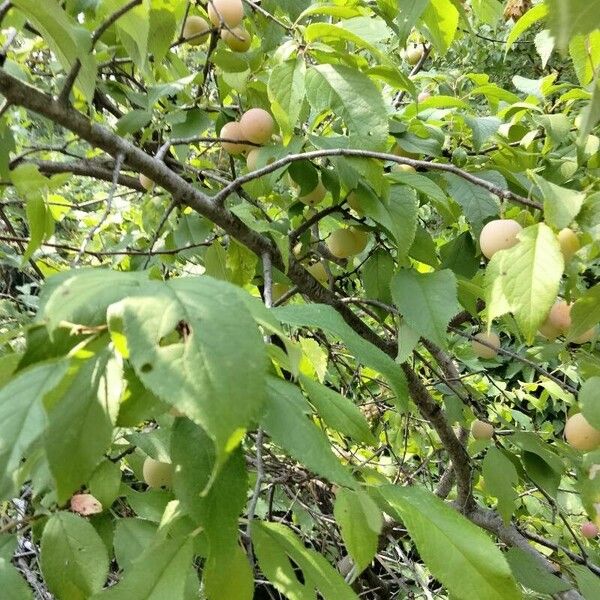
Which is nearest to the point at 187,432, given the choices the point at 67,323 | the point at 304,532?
the point at 67,323

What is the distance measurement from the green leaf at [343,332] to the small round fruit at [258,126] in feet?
1.59

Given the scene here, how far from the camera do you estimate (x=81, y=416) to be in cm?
34

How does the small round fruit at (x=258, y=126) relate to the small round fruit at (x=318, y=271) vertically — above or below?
above

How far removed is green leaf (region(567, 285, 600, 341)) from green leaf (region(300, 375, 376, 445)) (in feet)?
1.01

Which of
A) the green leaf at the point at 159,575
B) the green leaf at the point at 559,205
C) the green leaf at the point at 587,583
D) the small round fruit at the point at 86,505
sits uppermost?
the green leaf at the point at 559,205

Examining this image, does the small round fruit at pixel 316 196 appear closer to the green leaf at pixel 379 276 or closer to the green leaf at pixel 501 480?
the green leaf at pixel 379 276

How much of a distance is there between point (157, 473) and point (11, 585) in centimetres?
25

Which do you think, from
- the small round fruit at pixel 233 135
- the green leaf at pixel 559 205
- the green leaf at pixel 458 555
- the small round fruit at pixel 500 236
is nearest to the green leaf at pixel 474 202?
the small round fruit at pixel 500 236

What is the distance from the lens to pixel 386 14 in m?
0.86

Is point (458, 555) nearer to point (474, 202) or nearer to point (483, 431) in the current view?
point (474, 202)

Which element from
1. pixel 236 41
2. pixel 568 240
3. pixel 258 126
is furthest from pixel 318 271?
pixel 568 240

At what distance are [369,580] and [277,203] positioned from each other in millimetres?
1173

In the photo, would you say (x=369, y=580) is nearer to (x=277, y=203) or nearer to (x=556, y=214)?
(x=277, y=203)

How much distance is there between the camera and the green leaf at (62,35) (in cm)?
49
